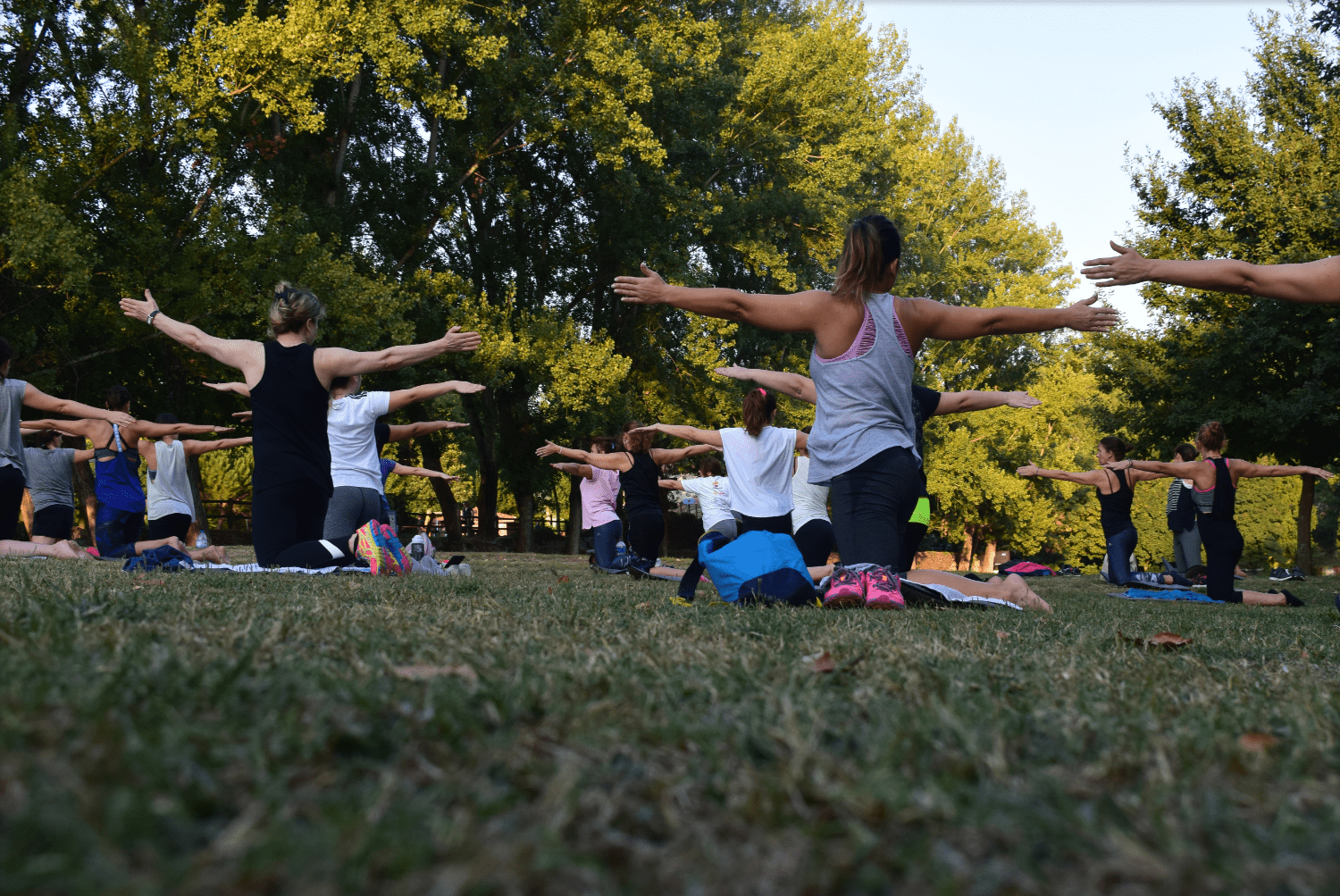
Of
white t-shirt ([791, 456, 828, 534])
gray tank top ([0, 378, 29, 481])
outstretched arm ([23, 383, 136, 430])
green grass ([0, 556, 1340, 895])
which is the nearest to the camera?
green grass ([0, 556, 1340, 895])

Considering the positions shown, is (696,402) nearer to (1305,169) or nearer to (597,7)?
(597,7)

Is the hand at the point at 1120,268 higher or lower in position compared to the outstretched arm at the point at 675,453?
higher

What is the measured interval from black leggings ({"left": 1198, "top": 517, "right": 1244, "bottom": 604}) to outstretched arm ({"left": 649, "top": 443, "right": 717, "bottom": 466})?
5761mm

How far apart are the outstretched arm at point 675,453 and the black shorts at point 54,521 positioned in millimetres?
7666

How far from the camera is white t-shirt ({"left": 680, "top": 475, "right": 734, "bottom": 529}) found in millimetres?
11328

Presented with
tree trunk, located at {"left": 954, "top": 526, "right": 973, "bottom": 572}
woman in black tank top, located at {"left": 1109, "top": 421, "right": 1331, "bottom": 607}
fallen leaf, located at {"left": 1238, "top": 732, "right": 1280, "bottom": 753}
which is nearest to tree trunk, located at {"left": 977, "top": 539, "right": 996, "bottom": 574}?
tree trunk, located at {"left": 954, "top": 526, "right": 973, "bottom": 572}

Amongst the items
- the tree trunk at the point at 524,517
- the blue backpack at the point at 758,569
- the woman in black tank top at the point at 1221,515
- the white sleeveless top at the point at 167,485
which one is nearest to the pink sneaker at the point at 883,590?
the blue backpack at the point at 758,569

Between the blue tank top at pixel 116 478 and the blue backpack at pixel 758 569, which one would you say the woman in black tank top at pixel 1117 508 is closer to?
the blue backpack at pixel 758 569

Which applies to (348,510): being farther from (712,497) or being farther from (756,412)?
(712,497)

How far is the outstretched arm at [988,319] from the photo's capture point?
5.73m

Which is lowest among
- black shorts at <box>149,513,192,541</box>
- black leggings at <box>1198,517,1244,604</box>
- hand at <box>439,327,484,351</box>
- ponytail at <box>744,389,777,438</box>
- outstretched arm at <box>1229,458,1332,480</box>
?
black leggings at <box>1198,517,1244,604</box>

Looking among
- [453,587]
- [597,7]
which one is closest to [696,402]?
[597,7]

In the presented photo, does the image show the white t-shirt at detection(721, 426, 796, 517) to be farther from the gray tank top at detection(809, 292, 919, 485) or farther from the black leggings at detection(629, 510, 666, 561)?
the black leggings at detection(629, 510, 666, 561)

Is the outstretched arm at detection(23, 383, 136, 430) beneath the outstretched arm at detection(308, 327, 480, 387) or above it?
beneath
